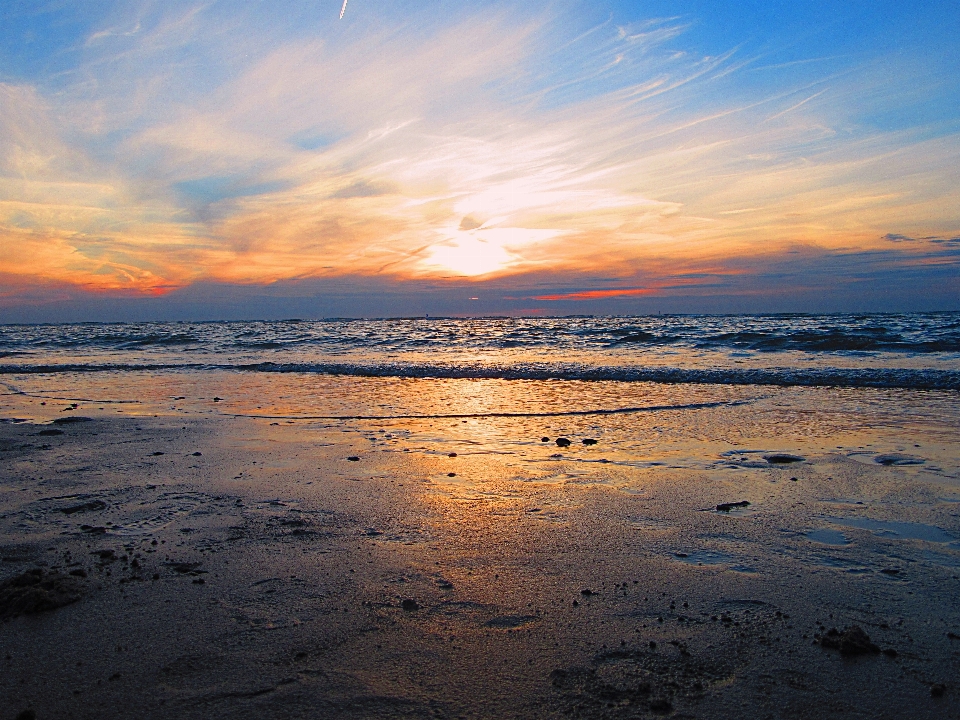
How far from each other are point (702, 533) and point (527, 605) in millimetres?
1777

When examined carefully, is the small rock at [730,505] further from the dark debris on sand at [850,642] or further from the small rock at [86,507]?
the small rock at [86,507]

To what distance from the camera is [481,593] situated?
3.50m

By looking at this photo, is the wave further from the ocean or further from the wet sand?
the wet sand

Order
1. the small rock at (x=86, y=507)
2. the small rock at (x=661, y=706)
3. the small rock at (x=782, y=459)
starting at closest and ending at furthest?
the small rock at (x=661, y=706) → the small rock at (x=86, y=507) → the small rock at (x=782, y=459)

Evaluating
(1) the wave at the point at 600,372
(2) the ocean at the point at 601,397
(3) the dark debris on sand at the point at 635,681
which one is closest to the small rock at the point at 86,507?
(2) the ocean at the point at 601,397

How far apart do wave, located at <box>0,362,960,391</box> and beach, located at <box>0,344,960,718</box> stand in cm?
729

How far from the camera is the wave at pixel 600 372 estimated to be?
14.3 meters

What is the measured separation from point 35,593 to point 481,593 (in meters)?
2.44

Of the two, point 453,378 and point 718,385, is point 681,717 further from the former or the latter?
point 453,378

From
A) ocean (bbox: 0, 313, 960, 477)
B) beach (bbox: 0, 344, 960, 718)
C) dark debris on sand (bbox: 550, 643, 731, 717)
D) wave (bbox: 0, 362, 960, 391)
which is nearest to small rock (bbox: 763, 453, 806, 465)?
beach (bbox: 0, 344, 960, 718)

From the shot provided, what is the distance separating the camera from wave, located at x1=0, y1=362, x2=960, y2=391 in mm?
14289

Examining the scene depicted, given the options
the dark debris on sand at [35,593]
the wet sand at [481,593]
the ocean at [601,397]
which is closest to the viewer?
the wet sand at [481,593]

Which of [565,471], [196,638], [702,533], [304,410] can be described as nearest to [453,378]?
[304,410]

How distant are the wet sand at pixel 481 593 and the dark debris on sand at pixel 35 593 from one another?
1 centimetres
